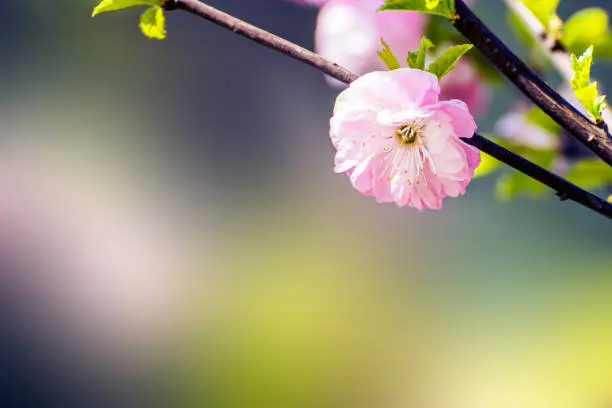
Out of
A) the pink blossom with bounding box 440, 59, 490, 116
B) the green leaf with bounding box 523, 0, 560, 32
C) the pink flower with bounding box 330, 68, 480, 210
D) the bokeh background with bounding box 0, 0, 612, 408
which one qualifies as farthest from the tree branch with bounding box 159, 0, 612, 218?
the bokeh background with bounding box 0, 0, 612, 408

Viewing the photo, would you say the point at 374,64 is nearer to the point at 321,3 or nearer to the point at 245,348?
the point at 321,3

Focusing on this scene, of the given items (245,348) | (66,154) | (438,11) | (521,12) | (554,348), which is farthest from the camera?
(66,154)

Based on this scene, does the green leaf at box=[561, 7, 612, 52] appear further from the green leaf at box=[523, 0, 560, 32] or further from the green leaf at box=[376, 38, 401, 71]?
the green leaf at box=[376, 38, 401, 71]

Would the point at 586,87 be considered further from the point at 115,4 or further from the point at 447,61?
the point at 115,4

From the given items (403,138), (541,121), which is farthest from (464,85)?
(403,138)

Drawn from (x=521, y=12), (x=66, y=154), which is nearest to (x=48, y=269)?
(x=66, y=154)

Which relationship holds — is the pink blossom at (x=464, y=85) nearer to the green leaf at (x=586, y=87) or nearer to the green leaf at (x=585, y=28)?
Result: the green leaf at (x=585, y=28)

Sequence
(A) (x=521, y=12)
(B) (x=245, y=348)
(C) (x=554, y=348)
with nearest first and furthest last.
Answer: (A) (x=521, y=12)
(C) (x=554, y=348)
(B) (x=245, y=348)
